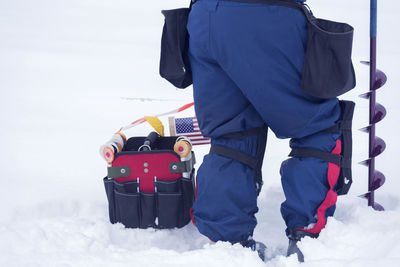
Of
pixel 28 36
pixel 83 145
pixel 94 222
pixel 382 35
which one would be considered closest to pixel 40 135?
pixel 83 145

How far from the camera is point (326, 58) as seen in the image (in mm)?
1756

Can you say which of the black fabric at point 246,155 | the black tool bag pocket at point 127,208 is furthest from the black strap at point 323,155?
the black tool bag pocket at point 127,208

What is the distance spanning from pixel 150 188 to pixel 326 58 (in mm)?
1129

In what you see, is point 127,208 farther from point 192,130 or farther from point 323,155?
point 323,155

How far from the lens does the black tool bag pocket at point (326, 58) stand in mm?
1729

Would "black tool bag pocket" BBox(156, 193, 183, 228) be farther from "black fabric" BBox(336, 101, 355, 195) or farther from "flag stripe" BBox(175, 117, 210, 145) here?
"black fabric" BBox(336, 101, 355, 195)

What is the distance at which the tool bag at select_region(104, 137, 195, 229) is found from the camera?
2254 millimetres

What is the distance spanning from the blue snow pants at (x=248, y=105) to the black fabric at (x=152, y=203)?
22 cm

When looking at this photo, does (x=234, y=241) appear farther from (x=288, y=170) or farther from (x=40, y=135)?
(x=40, y=135)

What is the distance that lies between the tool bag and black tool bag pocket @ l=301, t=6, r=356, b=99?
0.82m

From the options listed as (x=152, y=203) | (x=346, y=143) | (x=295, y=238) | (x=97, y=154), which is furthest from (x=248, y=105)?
(x=97, y=154)

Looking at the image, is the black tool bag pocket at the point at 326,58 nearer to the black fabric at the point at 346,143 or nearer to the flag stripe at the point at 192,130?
the black fabric at the point at 346,143

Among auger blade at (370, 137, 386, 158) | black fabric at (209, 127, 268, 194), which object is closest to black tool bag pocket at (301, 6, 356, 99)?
black fabric at (209, 127, 268, 194)

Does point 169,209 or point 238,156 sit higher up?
point 238,156
